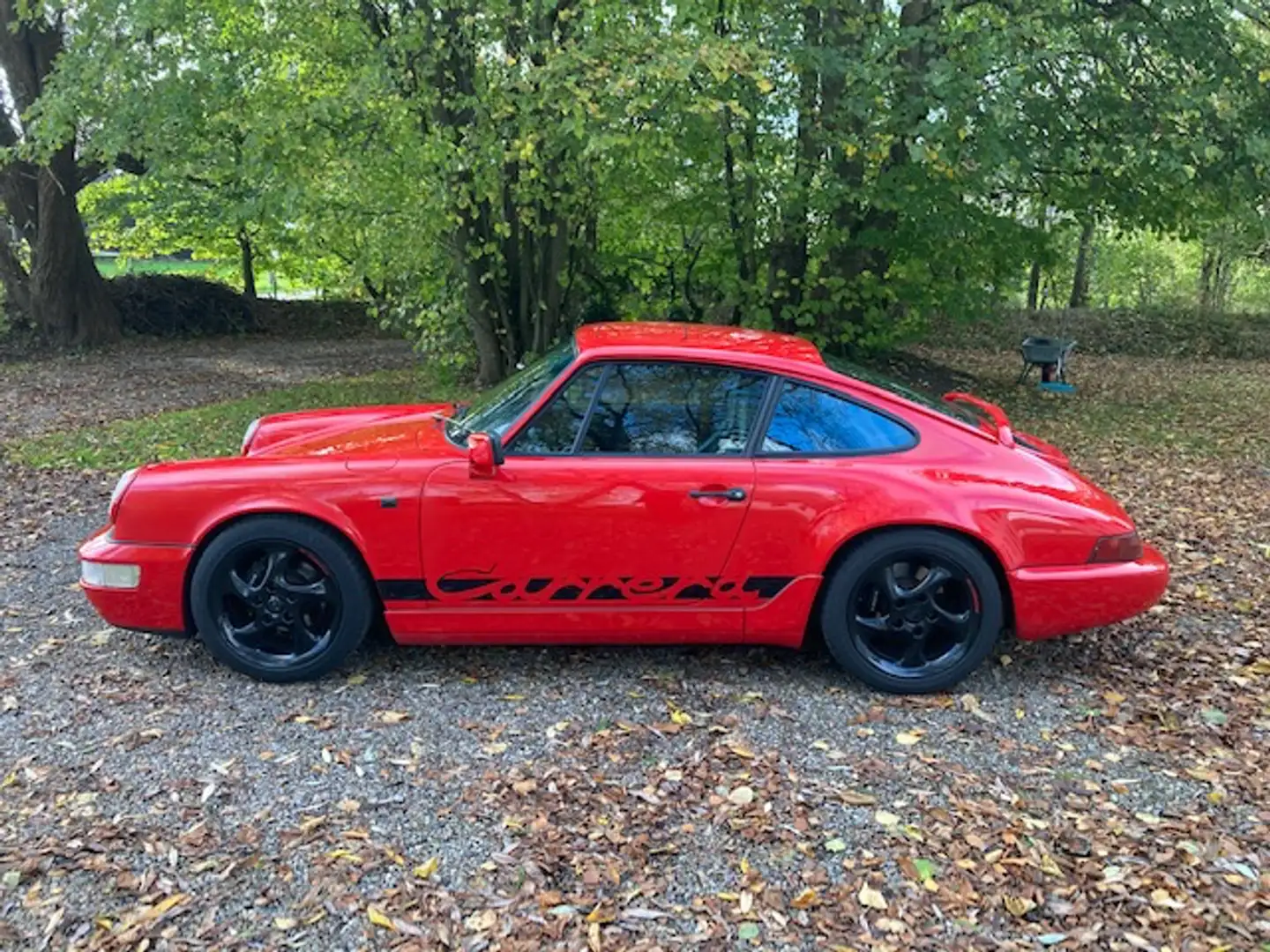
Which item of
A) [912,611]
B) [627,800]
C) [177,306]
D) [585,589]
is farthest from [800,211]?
[177,306]

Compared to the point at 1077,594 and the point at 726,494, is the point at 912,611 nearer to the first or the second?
the point at 1077,594

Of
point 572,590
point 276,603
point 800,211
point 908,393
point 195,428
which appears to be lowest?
point 195,428

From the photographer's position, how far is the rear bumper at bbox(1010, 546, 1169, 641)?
390 cm

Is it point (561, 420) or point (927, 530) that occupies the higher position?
point (561, 420)

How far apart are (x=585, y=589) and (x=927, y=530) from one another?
1.34 meters

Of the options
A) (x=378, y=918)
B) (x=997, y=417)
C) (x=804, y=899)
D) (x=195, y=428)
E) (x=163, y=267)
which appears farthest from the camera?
(x=163, y=267)

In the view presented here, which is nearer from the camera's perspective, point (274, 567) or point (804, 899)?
point (804, 899)

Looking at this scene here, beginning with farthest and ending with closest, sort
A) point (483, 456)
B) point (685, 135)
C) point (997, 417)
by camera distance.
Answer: point (685, 135)
point (997, 417)
point (483, 456)

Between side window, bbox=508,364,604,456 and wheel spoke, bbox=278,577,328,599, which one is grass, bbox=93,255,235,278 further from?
side window, bbox=508,364,604,456

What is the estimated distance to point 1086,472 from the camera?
8078 mm

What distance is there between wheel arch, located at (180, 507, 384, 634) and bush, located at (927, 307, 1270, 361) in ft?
53.0

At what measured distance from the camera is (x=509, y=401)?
4.25 metres

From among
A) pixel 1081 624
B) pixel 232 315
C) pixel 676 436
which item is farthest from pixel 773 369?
pixel 232 315

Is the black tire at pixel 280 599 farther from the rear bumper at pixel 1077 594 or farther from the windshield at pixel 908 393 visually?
the rear bumper at pixel 1077 594
